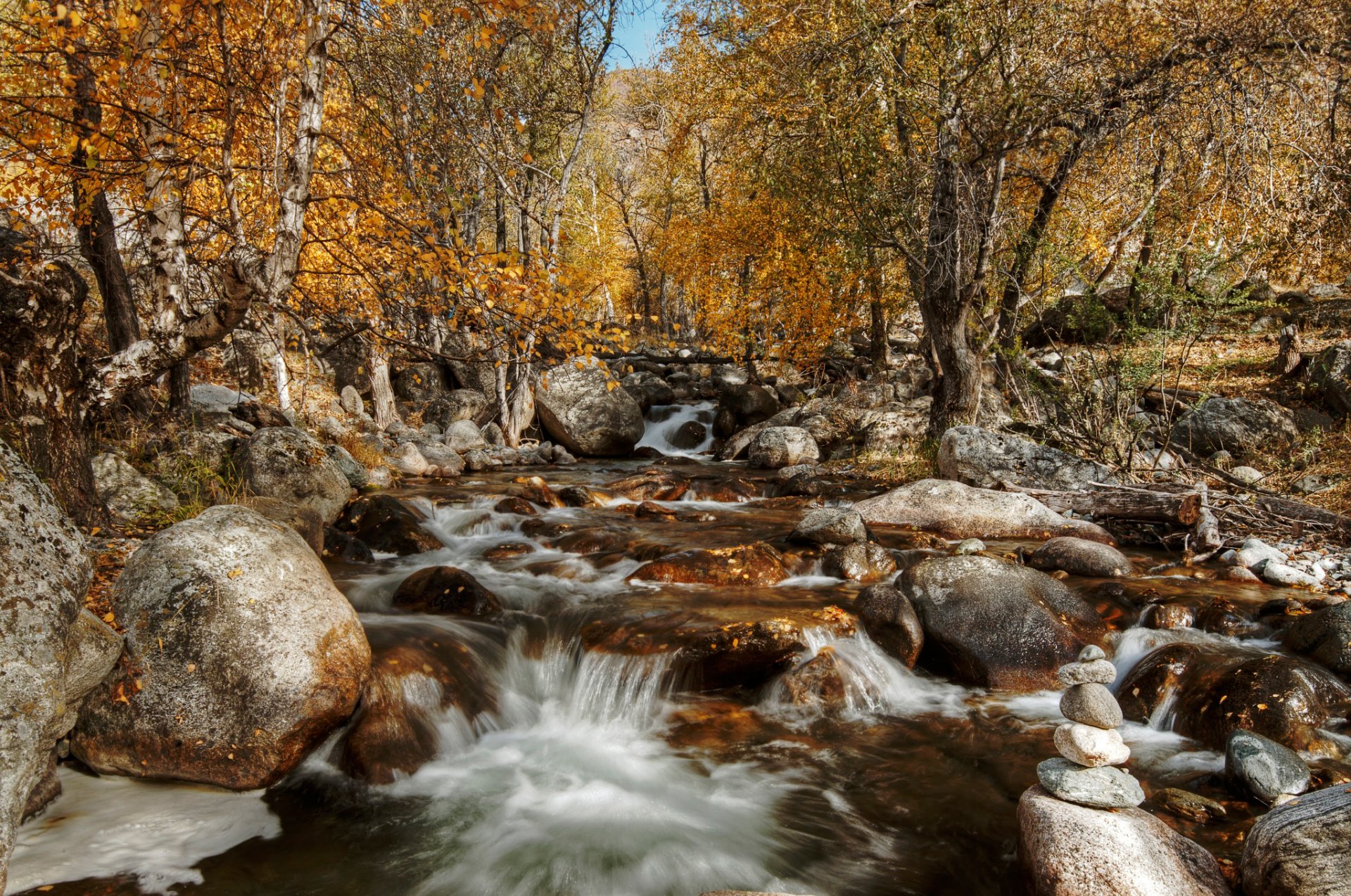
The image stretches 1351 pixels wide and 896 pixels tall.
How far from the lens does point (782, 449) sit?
1603 cm

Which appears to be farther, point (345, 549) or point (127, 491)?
point (345, 549)

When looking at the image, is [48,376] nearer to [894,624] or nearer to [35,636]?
[35,636]

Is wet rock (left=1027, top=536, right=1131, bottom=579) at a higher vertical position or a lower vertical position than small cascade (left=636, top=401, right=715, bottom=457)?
lower

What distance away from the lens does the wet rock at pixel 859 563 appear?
8.12 m

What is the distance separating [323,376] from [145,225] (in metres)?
12.2

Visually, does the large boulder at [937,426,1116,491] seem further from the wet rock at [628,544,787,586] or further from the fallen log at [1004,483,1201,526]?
the wet rock at [628,544,787,586]

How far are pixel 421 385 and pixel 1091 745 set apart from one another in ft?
64.7

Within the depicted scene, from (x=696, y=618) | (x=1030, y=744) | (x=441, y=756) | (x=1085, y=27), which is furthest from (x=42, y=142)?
(x=1085, y=27)

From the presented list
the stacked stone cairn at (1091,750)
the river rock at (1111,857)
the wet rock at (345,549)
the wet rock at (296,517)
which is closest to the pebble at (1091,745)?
the stacked stone cairn at (1091,750)

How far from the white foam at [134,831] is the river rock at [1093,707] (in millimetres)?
4706

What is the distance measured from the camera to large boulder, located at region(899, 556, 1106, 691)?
243 inches

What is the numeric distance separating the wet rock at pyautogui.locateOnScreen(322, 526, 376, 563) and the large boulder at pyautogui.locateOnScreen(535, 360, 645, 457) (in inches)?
386

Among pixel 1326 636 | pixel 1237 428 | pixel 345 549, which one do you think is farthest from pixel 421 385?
pixel 1326 636

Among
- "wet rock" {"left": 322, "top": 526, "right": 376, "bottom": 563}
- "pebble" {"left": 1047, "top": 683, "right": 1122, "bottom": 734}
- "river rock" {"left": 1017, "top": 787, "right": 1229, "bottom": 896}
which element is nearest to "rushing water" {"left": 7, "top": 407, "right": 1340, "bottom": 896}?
"river rock" {"left": 1017, "top": 787, "right": 1229, "bottom": 896}
